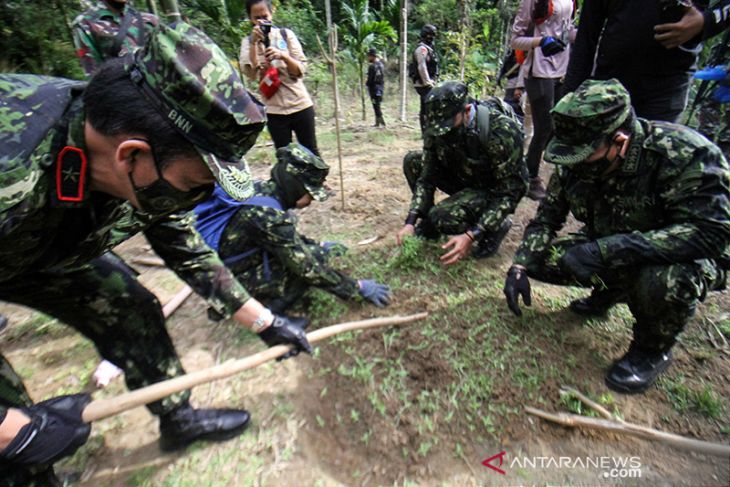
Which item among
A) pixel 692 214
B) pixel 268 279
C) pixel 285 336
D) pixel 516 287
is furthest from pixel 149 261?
pixel 692 214

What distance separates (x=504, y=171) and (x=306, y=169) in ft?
5.29

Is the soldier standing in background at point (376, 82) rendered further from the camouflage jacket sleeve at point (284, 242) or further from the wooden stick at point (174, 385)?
the wooden stick at point (174, 385)

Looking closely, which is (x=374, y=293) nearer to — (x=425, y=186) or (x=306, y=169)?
(x=306, y=169)

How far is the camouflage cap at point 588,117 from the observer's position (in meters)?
1.94

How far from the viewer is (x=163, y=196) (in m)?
1.33

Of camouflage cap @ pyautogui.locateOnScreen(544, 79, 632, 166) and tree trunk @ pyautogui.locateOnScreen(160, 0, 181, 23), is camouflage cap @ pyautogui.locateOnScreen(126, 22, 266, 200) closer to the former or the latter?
camouflage cap @ pyautogui.locateOnScreen(544, 79, 632, 166)

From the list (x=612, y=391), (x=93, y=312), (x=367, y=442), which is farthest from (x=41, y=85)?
(x=612, y=391)

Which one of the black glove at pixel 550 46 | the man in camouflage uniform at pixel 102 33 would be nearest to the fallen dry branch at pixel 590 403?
the black glove at pixel 550 46

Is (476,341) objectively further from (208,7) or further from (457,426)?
(208,7)

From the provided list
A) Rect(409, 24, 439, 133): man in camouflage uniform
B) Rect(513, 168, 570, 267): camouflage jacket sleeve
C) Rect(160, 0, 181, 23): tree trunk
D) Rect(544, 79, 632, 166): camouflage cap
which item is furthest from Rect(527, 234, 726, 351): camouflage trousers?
Rect(409, 24, 439, 133): man in camouflage uniform

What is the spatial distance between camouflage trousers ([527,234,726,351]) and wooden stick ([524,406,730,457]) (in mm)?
497

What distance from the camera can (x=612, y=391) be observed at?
2178 millimetres

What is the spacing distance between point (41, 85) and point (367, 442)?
6.71 feet

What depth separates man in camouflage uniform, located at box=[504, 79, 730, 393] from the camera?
191 cm
